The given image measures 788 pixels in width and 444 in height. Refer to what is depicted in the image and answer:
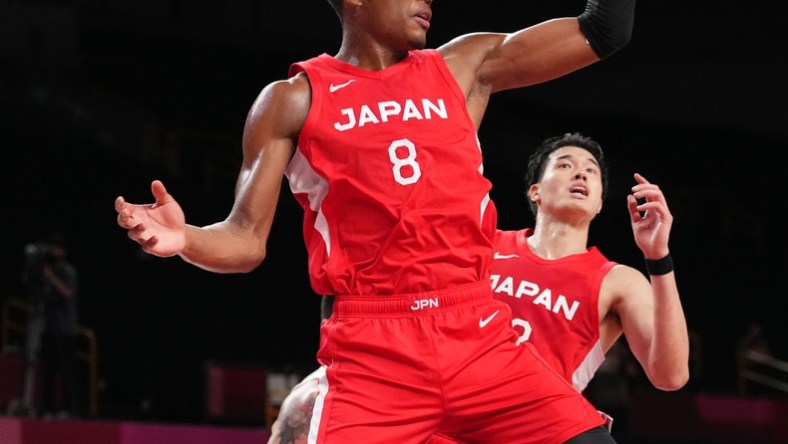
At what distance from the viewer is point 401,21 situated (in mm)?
3904

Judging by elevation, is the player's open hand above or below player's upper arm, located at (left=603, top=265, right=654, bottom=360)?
above

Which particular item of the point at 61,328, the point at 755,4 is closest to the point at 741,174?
the point at 755,4

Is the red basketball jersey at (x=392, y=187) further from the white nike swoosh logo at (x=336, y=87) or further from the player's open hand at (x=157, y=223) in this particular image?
the player's open hand at (x=157, y=223)

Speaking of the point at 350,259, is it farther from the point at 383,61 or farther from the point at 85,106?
the point at 85,106

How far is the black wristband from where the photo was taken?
3901 mm

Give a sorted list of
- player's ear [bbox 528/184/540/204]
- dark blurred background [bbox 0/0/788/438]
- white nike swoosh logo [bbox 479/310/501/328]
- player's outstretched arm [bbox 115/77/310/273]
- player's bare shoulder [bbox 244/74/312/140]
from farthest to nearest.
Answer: dark blurred background [bbox 0/0/788/438] → player's ear [bbox 528/184/540/204] → player's bare shoulder [bbox 244/74/312/140] → white nike swoosh logo [bbox 479/310/501/328] → player's outstretched arm [bbox 115/77/310/273]

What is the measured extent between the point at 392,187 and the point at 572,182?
1.31 m

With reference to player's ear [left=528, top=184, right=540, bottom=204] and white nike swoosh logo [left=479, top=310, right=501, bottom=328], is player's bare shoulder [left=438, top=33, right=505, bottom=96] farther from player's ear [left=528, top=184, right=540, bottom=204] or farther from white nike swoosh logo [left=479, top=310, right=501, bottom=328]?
player's ear [left=528, top=184, right=540, bottom=204]

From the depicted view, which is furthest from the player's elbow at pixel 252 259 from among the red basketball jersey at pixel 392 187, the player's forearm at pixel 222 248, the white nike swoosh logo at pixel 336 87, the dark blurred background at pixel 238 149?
the dark blurred background at pixel 238 149

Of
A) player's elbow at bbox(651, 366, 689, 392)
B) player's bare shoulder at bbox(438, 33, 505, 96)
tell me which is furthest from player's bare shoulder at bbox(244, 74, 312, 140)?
player's elbow at bbox(651, 366, 689, 392)

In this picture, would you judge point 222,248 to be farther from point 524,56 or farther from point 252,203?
point 524,56

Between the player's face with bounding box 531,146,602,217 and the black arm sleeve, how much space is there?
868 mm

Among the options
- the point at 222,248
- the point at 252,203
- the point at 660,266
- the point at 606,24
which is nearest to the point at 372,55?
the point at 252,203

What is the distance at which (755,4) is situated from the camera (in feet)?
66.0
